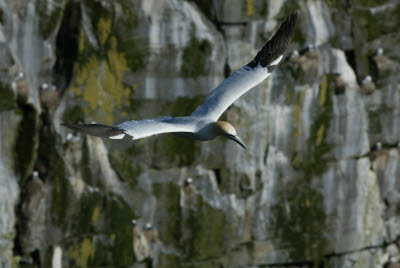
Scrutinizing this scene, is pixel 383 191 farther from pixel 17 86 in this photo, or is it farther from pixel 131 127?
pixel 131 127

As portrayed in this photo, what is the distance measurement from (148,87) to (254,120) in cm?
266

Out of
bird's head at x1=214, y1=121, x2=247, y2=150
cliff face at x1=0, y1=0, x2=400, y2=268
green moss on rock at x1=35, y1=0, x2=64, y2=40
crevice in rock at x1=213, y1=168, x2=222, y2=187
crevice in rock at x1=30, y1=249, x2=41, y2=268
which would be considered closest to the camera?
bird's head at x1=214, y1=121, x2=247, y2=150

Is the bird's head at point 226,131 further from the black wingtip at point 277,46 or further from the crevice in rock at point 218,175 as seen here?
the crevice in rock at point 218,175

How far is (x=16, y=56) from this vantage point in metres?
17.8

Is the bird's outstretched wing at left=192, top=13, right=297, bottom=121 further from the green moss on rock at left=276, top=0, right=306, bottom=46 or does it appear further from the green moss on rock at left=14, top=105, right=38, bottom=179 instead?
the green moss on rock at left=14, top=105, right=38, bottom=179

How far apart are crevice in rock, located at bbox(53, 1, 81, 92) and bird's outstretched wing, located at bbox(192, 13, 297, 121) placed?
7280mm

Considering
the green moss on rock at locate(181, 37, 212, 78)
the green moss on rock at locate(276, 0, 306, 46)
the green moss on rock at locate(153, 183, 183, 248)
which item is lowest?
the green moss on rock at locate(153, 183, 183, 248)

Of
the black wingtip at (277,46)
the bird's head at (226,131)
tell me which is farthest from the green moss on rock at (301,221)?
the bird's head at (226,131)

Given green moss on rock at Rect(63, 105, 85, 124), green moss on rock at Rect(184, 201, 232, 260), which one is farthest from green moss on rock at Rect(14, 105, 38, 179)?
green moss on rock at Rect(184, 201, 232, 260)

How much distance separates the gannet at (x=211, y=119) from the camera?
9289mm

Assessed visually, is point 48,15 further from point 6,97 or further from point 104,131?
point 104,131

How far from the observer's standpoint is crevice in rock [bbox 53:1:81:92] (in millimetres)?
17859

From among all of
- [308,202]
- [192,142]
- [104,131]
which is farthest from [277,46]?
[308,202]

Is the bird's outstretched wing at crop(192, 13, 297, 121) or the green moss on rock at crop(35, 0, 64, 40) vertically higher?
the green moss on rock at crop(35, 0, 64, 40)
